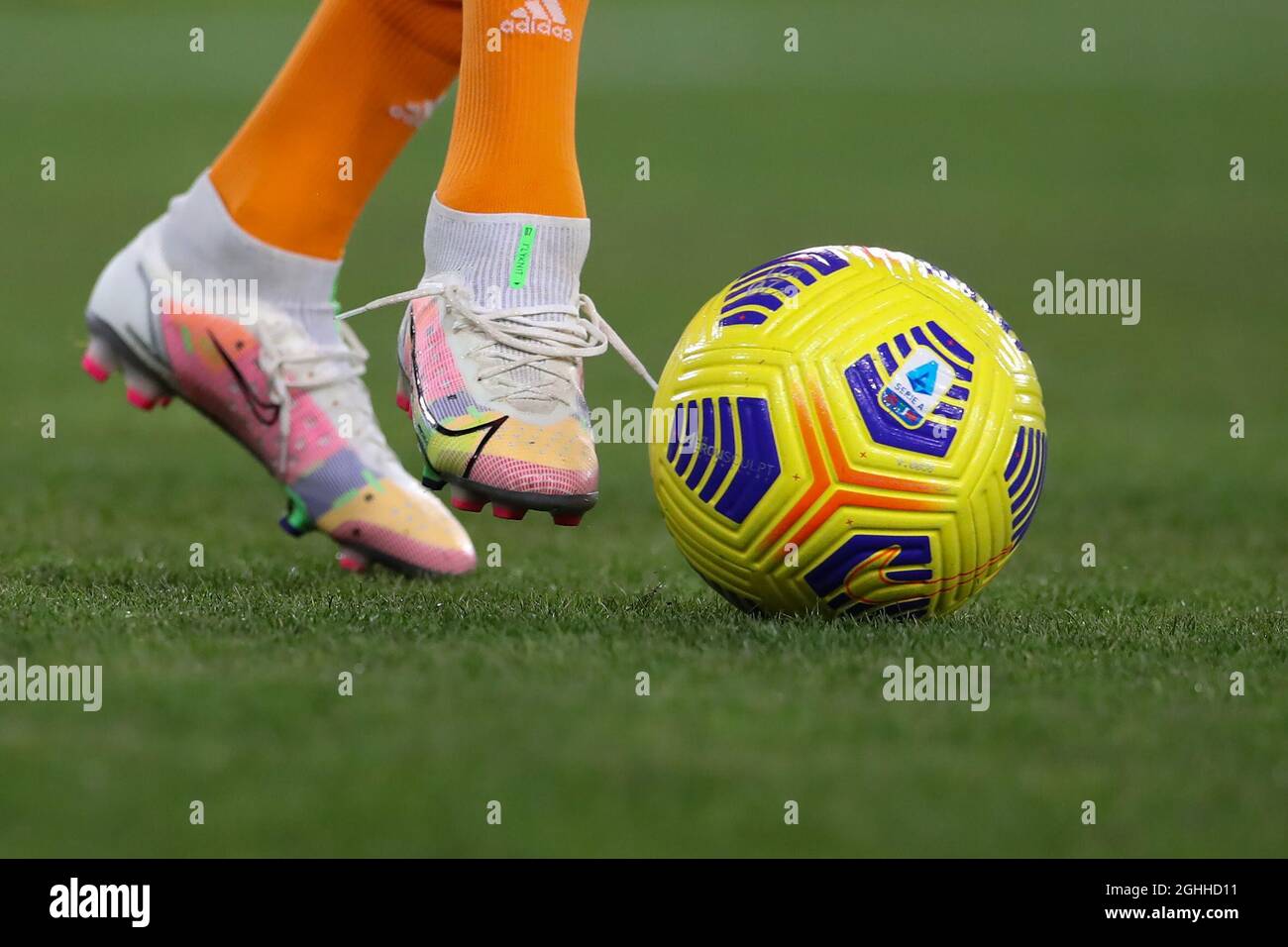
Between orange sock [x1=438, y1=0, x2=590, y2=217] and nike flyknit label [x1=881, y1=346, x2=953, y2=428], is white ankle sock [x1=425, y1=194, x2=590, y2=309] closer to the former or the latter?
orange sock [x1=438, y1=0, x2=590, y2=217]

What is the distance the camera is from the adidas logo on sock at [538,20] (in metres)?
2.67

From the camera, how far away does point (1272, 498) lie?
438cm

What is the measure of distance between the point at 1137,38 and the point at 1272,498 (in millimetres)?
13464

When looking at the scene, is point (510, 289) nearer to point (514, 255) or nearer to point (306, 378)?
point (514, 255)

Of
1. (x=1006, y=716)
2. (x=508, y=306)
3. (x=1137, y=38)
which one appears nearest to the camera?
(x=1006, y=716)

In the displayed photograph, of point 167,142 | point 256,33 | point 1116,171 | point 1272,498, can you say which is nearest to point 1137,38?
point 1116,171

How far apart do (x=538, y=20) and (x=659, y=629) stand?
95 centimetres

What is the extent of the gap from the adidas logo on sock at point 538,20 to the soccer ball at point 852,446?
52 cm

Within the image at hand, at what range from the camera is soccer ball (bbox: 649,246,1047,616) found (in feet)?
8.09

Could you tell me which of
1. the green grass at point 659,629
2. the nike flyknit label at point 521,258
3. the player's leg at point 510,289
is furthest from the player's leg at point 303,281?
the nike flyknit label at point 521,258

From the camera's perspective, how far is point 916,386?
2.48 metres

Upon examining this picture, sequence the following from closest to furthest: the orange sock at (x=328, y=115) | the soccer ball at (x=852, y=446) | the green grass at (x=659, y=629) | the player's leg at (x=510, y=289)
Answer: the green grass at (x=659, y=629), the soccer ball at (x=852, y=446), the player's leg at (x=510, y=289), the orange sock at (x=328, y=115)

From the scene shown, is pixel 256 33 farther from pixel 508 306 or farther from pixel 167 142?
pixel 508 306

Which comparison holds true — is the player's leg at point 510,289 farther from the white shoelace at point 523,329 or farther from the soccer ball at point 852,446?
the soccer ball at point 852,446
